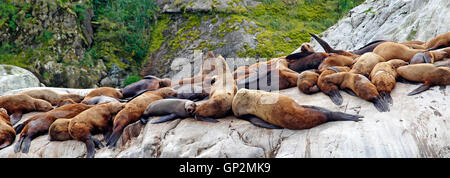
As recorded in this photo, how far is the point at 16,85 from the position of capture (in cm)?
1404

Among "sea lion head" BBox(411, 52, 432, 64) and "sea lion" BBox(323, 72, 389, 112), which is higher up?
"sea lion head" BBox(411, 52, 432, 64)

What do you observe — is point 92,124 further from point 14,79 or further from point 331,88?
point 14,79

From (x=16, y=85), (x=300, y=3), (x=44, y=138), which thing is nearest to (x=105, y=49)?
(x=16, y=85)

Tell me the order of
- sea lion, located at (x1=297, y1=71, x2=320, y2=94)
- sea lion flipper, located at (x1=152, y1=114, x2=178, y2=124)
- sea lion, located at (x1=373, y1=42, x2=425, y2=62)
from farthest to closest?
sea lion, located at (x1=373, y1=42, x2=425, y2=62), sea lion, located at (x1=297, y1=71, x2=320, y2=94), sea lion flipper, located at (x1=152, y1=114, x2=178, y2=124)

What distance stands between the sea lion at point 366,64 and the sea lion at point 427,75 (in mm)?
585

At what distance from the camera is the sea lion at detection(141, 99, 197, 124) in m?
5.74

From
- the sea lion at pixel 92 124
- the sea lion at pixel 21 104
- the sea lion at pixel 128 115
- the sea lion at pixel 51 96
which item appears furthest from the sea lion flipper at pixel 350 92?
the sea lion at pixel 51 96

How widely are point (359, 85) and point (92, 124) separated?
3.97 meters

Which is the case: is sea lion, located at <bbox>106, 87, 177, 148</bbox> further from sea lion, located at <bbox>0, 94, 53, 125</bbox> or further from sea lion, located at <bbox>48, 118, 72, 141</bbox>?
sea lion, located at <bbox>0, 94, 53, 125</bbox>

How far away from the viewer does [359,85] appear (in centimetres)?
534

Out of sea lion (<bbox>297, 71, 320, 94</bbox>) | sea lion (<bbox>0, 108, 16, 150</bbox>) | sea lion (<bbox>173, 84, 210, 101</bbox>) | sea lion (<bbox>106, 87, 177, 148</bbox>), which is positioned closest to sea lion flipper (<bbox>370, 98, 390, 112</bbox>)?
sea lion (<bbox>297, 71, 320, 94</bbox>)

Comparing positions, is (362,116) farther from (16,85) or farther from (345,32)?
(16,85)

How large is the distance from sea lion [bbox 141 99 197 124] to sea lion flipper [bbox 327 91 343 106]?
78.8 inches

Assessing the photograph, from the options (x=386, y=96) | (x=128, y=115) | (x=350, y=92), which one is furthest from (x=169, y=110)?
(x=386, y=96)
